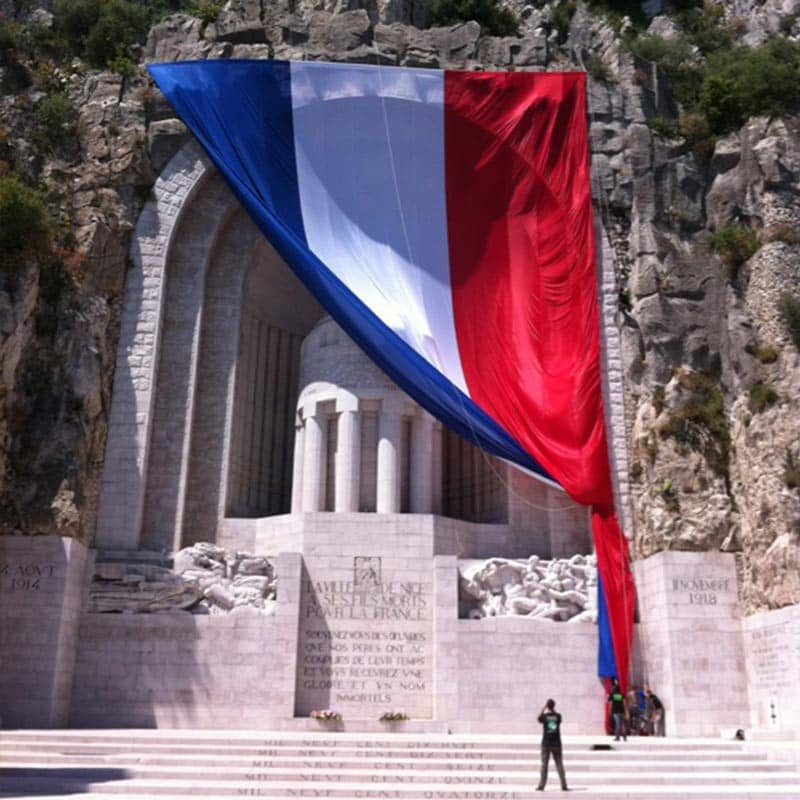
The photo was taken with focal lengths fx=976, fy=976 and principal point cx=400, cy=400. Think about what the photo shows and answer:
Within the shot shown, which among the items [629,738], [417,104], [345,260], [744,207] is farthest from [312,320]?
[629,738]

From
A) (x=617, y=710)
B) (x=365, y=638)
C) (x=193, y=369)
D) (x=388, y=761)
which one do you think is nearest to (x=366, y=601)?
(x=365, y=638)

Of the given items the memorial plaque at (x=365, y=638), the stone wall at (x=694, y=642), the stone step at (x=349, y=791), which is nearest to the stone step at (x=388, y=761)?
the stone step at (x=349, y=791)

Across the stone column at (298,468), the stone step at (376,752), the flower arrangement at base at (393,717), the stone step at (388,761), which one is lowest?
the stone step at (388,761)

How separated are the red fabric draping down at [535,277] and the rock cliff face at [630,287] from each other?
1.00m

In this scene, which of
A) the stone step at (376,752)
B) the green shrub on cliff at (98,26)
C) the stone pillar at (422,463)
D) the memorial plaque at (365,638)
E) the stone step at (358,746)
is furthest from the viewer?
the green shrub on cliff at (98,26)

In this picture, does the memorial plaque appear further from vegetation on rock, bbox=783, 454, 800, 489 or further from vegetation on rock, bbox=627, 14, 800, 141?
vegetation on rock, bbox=627, 14, 800, 141

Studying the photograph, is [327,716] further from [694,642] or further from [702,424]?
[702,424]

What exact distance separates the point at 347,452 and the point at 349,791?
8824mm

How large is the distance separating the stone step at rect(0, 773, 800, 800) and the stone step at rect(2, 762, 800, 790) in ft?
0.97

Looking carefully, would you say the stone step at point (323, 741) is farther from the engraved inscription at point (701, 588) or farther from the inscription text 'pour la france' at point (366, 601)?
the inscription text 'pour la france' at point (366, 601)

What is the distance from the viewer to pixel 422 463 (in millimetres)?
19625

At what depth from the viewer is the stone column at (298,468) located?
1950 centimetres

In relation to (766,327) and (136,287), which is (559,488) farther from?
(136,287)

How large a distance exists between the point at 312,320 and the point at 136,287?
4706 mm
